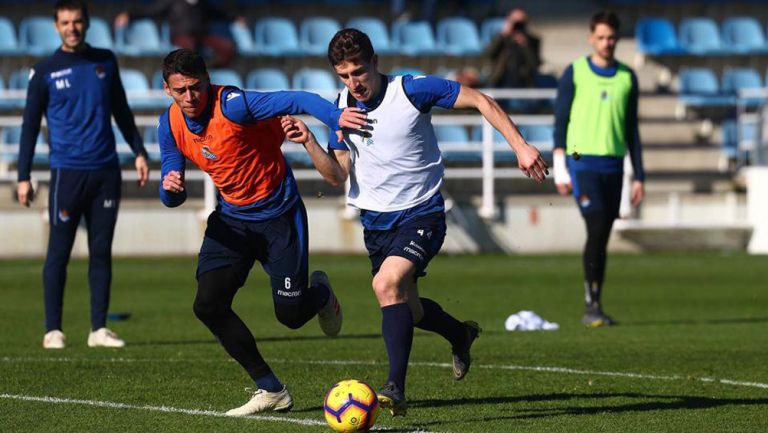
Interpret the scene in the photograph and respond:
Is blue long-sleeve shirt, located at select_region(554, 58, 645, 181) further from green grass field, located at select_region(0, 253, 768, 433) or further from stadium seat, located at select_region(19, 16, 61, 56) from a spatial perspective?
stadium seat, located at select_region(19, 16, 61, 56)

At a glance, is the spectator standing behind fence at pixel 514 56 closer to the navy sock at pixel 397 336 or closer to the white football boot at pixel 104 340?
the white football boot at pixel 104 340

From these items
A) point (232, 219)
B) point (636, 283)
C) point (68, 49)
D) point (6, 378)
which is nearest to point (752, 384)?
point (232, 219)

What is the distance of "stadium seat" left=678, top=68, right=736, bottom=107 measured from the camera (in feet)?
80.5

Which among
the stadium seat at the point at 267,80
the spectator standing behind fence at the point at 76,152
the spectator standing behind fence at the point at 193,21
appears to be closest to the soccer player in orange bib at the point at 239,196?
the spectator standing behind fence at the point at 76,152

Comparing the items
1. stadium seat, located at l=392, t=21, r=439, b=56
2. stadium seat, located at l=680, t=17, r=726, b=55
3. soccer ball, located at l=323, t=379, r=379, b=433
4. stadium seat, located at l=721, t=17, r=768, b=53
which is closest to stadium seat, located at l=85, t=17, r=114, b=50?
stadium seat, located at l=392, t=21, r=439, b=56

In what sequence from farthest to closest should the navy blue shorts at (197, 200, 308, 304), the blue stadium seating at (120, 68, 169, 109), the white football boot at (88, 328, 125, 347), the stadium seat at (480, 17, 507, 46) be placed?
the stadium seat at (480, 17, 507, 46) < the blue stadium seating at (120, 68, 169, 109) < the white football boot at (88, 328, 125, 347) < the navy blue shorts at (197, 200, 308, 304)

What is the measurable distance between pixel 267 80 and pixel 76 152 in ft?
42.1

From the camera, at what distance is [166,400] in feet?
26.5

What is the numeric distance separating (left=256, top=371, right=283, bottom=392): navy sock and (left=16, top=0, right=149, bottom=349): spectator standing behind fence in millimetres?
3268

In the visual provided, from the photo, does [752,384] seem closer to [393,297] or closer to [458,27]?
[393,297]

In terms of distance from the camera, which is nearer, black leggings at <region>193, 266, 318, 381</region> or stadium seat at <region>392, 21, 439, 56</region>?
black leggings at <region>193, 266, 318, 381</region>

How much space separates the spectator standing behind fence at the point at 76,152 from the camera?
10.7 m

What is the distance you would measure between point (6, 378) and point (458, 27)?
57.5ft

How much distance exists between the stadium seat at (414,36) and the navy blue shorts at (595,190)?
13508 millimetres
